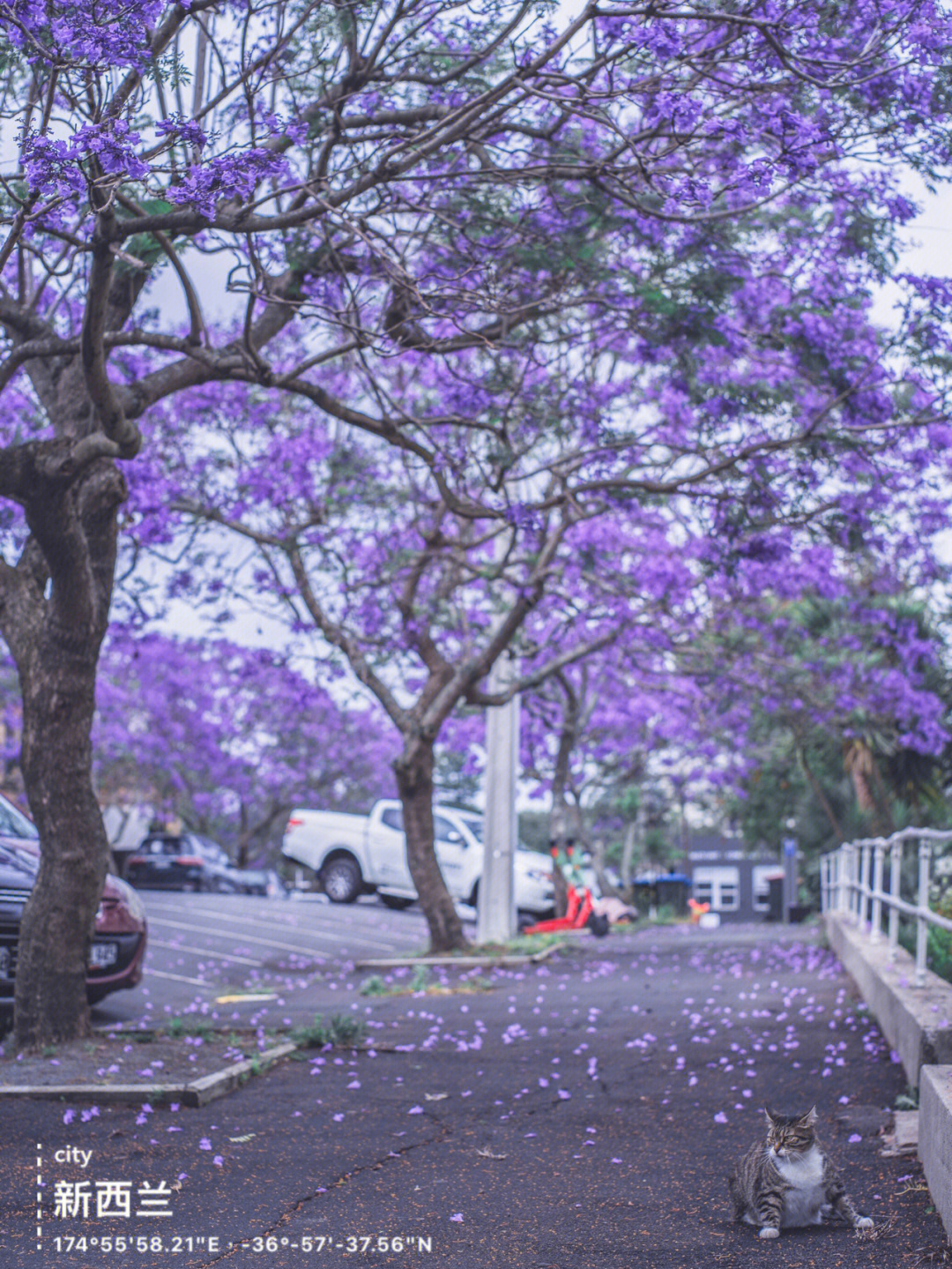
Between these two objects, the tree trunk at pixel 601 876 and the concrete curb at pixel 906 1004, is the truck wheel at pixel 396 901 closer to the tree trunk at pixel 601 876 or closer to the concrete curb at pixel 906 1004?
the tree trunk at pixel 601 876

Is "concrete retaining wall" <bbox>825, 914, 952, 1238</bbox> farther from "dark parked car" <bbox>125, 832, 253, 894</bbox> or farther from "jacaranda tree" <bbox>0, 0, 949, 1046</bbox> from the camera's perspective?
"dark parked car" <bbox>125, 832, 253, 894</bbox>

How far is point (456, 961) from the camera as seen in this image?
1296 cm

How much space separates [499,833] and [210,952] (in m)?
3.58

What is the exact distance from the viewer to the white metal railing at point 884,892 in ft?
20.3

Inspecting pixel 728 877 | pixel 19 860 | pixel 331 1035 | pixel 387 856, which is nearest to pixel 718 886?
pixel 728 877

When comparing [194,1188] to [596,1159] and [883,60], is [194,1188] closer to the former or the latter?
[596,1159]

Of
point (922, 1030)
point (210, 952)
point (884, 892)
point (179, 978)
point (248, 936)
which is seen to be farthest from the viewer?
point (248, 936)

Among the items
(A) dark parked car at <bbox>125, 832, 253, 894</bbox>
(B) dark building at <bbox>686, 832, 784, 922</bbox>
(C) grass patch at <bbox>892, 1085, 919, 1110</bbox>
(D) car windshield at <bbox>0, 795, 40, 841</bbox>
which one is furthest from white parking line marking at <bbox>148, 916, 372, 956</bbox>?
(B) dark building at <bbox>686, 832, 784, 922</bbox>

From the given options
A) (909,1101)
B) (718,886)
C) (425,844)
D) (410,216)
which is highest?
(410,216)

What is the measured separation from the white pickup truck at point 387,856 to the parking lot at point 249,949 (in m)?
0.60

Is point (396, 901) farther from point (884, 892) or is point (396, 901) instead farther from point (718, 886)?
point (884, 892)

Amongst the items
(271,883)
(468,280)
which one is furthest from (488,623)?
(271,883)

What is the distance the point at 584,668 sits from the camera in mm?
20547

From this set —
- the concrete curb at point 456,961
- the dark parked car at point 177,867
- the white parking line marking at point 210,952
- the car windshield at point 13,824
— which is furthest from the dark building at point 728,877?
the car windshield at point 13,824
